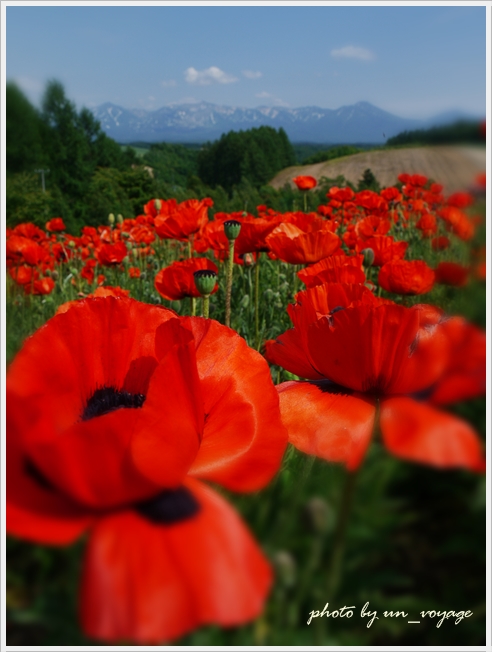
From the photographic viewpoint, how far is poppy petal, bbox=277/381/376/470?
0.37m

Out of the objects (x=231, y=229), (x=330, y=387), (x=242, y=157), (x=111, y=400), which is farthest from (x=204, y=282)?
(x=242, y=157)

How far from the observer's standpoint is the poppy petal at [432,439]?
0.22 meters

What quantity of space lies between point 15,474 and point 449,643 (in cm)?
21

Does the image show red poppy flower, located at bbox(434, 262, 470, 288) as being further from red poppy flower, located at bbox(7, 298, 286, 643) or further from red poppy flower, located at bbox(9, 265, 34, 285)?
red poppy flower, located at bbox(9, 265, 34, 285)

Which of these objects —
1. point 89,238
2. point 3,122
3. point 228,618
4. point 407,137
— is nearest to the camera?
point 228,618

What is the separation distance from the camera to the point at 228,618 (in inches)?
8.4

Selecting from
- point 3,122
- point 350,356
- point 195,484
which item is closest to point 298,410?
point 350,356

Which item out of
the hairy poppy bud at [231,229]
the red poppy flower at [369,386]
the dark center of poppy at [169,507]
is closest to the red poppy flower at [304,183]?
the hairy poppy bud at [231,229]

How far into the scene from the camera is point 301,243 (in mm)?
1629

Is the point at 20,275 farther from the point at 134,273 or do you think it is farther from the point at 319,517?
the point at 319,517

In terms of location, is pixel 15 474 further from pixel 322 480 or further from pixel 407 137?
pixel 407 137

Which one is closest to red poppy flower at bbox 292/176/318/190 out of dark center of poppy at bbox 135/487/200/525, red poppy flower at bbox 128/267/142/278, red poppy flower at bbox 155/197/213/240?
red poppy flower at bbox 128/267/142/278

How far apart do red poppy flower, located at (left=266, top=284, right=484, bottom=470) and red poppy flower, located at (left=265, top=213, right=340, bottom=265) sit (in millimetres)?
1035

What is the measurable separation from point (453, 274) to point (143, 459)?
0.53ft
